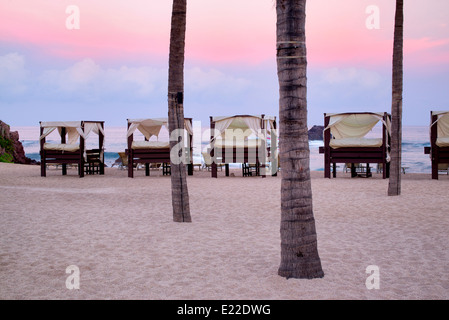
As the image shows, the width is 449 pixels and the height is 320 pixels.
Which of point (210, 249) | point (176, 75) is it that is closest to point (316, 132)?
point (176, 75)

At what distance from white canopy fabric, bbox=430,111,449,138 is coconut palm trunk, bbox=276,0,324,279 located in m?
13.8

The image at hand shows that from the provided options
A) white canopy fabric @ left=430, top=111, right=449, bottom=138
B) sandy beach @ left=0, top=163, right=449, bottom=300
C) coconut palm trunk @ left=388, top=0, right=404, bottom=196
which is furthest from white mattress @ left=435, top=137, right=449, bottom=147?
sandy beach @ left=0, top=163, right=449, bottom=300

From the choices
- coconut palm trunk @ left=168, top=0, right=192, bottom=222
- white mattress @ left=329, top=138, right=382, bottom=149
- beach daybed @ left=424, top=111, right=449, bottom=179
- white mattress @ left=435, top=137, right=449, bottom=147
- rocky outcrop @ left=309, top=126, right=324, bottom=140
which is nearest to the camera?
coconut palm trunk @ left=168, top=0, right=192, bottom=222

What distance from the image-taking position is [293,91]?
4.46 m

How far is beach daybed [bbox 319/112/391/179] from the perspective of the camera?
17.2m

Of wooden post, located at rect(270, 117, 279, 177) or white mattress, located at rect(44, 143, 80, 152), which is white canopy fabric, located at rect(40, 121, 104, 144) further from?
wooden post, located at rect(270, 117, 279, 177)

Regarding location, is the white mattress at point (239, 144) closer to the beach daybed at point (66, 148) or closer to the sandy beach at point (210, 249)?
the beach daybed at point (66, 148)

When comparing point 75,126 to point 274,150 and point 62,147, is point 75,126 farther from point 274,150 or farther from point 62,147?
point 274,150

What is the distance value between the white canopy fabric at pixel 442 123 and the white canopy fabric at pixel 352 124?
1703 mm

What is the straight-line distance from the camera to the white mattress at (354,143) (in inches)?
674

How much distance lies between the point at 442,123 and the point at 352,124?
3318mm

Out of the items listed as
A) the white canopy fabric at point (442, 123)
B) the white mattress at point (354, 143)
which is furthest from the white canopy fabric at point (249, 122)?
the white canopy fabric at point (442, 123)

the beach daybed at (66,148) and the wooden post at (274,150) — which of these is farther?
the wooden post at (274,150)

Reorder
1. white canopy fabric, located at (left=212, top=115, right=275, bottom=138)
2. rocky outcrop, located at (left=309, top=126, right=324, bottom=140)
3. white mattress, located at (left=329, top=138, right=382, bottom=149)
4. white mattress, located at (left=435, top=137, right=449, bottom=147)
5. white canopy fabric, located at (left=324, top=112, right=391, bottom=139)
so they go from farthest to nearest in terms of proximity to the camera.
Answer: rocky outcrop, located at (left=309, top=126, right=324, bottom=140) < white canopy fabric, located at (left=212, top=115, right=275, bottom=138) < white canopy fabric, located at (left=324, top=112, right=391, bottom=139) < white mattress, located at (left=329, top=138, right=382, bottom=149) < white mattress, located at (left=435, top=137, right=449, bottom=147)
